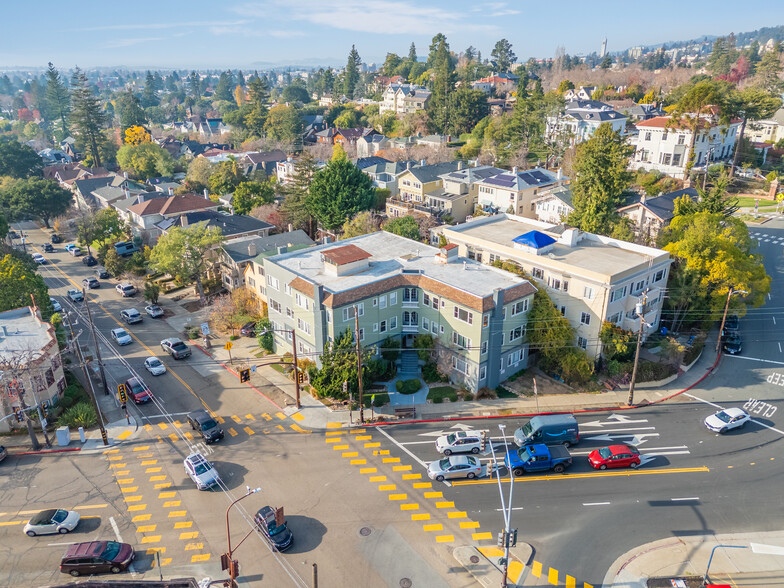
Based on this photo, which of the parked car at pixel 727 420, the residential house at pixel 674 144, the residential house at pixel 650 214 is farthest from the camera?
the residential house at pixel 674 144

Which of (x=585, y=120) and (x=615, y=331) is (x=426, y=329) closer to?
(x=615, y=331)

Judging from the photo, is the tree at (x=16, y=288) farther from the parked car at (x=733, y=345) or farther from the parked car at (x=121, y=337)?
the parked car at (x=733, y=345)

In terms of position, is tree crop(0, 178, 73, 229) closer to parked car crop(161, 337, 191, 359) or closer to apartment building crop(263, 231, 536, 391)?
parked car crop(161, 337, 191, 359)

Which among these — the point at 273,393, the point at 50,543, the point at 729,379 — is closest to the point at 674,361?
the point at 729,379

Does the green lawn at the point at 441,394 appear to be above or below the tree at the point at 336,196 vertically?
below

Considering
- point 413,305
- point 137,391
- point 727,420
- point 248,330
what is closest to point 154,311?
point 248,330

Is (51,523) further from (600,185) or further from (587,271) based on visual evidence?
(600,185)

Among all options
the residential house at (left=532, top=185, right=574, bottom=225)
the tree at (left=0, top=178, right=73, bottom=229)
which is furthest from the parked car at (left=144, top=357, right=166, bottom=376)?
the tree at (left=0, top=178, right=73, bottom=229)

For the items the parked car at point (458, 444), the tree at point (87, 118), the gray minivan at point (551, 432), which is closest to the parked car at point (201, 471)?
the parked car at point (458, 444)
